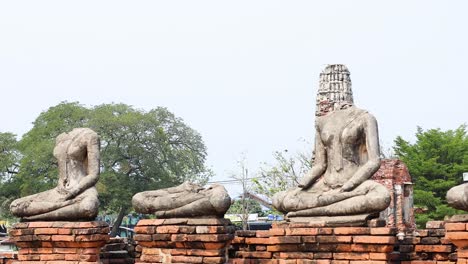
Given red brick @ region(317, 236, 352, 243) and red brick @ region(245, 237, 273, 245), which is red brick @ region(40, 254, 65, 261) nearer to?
red brick @ region(245, 237, 273, 245)

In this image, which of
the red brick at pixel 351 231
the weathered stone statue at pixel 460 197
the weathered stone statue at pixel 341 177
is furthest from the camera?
the weathered stone statue at pixel 341 177

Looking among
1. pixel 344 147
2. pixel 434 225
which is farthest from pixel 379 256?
pixel 344 147

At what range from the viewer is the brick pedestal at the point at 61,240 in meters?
8.22

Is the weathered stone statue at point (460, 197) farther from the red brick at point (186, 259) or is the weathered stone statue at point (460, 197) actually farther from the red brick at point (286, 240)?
the red brick at point (186, 259)

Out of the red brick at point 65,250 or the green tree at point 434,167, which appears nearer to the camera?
the red brick at point 65,250

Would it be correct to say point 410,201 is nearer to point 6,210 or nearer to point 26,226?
point 26,226


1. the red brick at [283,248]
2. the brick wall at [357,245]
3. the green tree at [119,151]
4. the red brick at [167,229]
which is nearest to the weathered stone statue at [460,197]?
the brick wall at [357,245]

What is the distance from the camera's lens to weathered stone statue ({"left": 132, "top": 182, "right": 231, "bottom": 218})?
25.3 feet

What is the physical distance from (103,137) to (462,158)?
1602 centimetres

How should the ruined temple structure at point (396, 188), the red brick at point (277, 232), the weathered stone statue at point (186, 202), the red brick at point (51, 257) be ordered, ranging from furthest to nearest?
A: the ruined temple structure at point (396, 188)
the red brick at point (51, 257)
the weathered stone statue at point (186, 202)
the red brick at point (277, 232)

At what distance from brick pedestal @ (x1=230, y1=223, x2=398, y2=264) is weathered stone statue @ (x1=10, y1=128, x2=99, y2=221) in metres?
1.98

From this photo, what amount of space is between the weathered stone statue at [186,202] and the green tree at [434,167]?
15768 millimetres

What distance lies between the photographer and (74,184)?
8734mm

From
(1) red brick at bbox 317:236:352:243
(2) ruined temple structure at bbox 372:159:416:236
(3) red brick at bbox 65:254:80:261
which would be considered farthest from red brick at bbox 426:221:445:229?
(2) ruined temple structure at bbox 372:159:416:236
